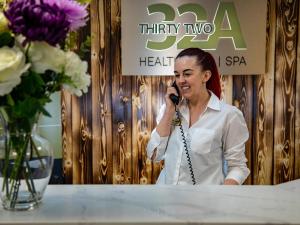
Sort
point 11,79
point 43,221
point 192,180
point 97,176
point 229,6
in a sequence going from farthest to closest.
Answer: point 97,176 < point 229,6 < point 192,180 < point 43,221 < point 11,79

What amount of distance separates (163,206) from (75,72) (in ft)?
1.52

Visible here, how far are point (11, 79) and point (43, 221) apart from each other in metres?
0.38

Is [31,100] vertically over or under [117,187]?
over

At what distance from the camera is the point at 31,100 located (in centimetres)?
100

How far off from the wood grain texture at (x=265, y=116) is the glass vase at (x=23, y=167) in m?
2.65

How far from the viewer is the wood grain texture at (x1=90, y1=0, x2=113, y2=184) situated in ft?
11.0

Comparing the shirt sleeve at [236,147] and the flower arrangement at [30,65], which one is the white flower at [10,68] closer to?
the flower arrangement at [30,65]

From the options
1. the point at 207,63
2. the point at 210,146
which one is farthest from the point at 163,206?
the point at 207,63

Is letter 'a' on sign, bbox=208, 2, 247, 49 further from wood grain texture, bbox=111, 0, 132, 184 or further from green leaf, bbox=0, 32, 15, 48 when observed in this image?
green leaf, bbox=0, 32, 15, 48

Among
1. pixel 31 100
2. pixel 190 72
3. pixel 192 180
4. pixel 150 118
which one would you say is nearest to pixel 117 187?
pixel 31 100

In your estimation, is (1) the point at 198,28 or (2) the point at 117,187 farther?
(1) the point at 198,28

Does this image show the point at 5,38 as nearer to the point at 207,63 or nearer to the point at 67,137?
the point at 207,63

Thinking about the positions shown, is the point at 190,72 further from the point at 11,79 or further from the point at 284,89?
the point at 11,79

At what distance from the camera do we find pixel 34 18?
3.15 ft
